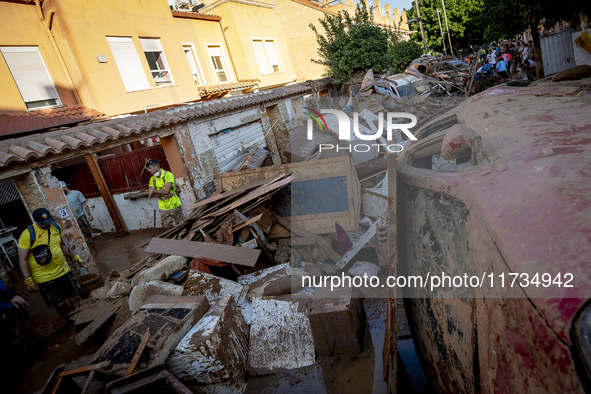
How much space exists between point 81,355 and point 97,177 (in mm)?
6879

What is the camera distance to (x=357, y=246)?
4668 mm

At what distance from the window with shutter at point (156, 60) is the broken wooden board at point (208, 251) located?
32.1ft

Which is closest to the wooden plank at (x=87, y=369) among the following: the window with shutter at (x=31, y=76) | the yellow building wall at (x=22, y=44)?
the yellow building wall at (x=22, y=44)

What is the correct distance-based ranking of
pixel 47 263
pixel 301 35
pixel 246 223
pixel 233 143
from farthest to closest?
pixel 301 35 < pixel 233 143 < pixel 246 223 < pixel 47 263

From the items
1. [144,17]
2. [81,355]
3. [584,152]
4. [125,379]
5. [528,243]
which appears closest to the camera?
[528,243]

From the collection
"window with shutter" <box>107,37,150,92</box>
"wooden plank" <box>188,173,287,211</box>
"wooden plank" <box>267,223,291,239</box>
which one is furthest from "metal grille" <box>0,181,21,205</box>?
"wooden plank" <box>267,223,291,239</box>

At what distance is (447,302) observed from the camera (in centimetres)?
185

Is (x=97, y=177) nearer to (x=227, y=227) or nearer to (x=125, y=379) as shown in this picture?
(x=227, y=227)

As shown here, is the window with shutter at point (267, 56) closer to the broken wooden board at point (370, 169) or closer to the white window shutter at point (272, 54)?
the white window shutter at point (272, 54)

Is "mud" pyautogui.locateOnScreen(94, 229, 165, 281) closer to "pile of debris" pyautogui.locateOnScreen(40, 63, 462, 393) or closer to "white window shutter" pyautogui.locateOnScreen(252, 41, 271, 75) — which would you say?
"pile of debris" pyautogui.locateOnScreen(40, 63, 462, 393)

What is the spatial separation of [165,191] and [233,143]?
14.1 ft

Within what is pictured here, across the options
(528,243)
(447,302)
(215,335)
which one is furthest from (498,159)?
(215,335)

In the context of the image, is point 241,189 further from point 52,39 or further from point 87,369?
point 52,39

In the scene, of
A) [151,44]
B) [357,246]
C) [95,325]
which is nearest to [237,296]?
[357,246]
